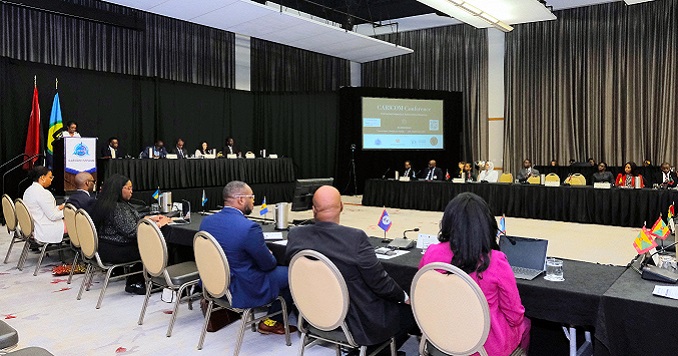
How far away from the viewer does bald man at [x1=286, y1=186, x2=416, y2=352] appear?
8.11 ft

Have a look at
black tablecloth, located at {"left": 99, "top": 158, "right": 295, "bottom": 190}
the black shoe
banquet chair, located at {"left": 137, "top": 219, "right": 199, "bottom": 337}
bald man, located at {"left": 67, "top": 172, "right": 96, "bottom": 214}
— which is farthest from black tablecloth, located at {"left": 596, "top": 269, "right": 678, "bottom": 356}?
black tablecloth, located at {"left": 99, "top": 158, "right": 295, "bottom": 190}

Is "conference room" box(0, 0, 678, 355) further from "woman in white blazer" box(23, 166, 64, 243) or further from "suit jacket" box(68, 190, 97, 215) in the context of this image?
"suit jacket" box(68, 190, 97, 215)

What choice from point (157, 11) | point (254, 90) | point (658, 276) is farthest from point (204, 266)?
point (254, 90)

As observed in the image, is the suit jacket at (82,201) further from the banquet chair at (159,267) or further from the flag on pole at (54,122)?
the flag on pole at (54,122)

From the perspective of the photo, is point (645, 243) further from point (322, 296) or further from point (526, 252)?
point (322, 296)

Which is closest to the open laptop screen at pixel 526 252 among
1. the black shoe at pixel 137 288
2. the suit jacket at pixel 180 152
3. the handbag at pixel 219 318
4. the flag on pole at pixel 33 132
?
the handbag at pixel 219 318

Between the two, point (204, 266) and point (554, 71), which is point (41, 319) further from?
point (554, 71)

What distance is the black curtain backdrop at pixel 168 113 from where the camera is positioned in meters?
9.60

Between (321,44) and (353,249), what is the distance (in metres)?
10.3

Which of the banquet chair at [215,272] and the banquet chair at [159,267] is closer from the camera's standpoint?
the banquet chair at [215,272]

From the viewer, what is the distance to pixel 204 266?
3102mm

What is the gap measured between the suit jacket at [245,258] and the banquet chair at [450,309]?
1.12 meters

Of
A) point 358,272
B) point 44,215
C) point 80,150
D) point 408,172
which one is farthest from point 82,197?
point 408,172

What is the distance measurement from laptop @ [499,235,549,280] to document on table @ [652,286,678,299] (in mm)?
524
